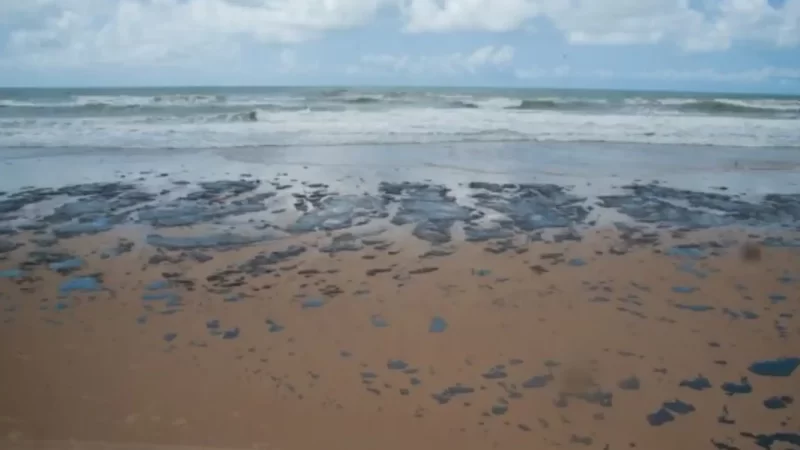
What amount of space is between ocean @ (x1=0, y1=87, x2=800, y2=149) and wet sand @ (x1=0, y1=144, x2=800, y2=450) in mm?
8799

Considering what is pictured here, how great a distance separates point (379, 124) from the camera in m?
20.2

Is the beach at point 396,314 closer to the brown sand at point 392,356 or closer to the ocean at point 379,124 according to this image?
the brown sand at point 392,356

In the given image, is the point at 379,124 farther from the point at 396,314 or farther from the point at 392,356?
the point at 392,356

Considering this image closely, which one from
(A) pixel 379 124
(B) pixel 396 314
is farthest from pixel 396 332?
(A) pixel 379 124

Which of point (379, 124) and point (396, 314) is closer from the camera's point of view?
point (396, 314)

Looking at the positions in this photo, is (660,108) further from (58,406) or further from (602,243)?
(58,406)

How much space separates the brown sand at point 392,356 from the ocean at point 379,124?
33.6 ft

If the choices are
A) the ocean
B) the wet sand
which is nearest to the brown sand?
the wet sand

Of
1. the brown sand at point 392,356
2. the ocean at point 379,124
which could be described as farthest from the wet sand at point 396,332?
the ocean at point 379,124

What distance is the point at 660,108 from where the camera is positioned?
29625mm

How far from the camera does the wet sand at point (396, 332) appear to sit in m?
3.21

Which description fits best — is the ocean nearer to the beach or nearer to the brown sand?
the beach

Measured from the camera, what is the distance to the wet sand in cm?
321

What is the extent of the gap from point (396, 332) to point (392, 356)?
0.36m
